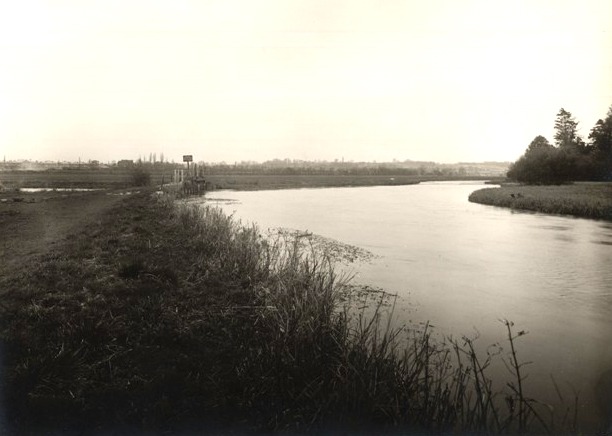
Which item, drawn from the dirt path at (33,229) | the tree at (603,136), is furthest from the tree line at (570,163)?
the dirt path at (33,229)

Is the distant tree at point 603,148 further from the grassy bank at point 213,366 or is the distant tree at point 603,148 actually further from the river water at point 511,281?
the grassy bank at point 213,366

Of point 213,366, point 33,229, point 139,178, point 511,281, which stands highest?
point 139,178

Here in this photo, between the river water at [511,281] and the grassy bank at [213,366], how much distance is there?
0.85 meters

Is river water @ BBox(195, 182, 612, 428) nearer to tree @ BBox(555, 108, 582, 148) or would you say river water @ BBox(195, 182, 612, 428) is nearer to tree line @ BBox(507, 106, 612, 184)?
tree line @ BBox(507, 106, 612, 184)

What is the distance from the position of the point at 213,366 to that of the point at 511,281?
10098 millimetres

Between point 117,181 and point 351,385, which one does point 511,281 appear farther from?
point 117,181

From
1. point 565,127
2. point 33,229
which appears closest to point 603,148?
point 565,127

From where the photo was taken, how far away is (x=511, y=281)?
41.7 ft

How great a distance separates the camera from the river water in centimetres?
741

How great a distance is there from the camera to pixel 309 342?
5.77 metres

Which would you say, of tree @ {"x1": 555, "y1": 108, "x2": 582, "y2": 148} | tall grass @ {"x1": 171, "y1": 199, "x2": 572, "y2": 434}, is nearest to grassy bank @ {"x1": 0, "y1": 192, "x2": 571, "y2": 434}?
tall grass @ {"x1": 171, "y1": 199, "x2": 572, "y2": 434}

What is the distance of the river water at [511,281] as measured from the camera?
7406 millimetres

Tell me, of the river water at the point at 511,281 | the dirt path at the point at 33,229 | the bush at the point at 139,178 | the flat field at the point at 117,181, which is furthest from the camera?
the bush at the point at 139,178

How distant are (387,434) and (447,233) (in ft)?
61.7
